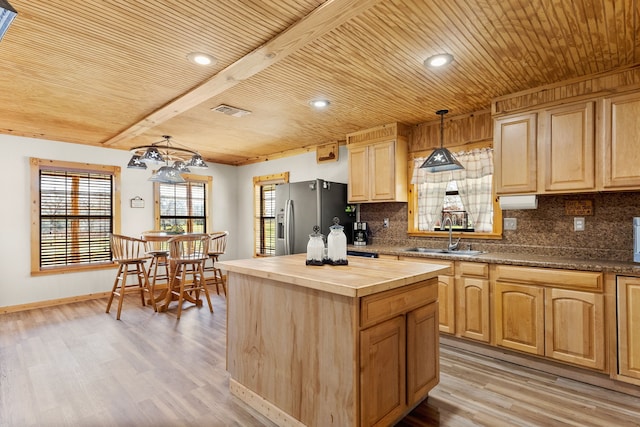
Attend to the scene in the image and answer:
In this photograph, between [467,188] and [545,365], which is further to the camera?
[467,188]

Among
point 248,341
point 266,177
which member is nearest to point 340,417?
point 248,341

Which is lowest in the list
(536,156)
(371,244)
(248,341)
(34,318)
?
(34,318)

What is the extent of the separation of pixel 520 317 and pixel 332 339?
1994 mm

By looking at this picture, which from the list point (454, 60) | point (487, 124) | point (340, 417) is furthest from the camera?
point (487, 124)

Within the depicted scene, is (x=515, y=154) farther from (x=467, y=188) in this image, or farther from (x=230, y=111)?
(x=230, y=111)

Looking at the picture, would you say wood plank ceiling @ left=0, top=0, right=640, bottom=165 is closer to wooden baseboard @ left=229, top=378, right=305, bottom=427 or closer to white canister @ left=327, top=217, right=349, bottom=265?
white canister @ left=327, top=217, right=349, bottom=265

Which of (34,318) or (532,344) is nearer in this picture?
(532,344)

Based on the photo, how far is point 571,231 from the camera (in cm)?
311

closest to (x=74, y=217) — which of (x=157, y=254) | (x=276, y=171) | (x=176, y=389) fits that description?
(x=157, y=254)

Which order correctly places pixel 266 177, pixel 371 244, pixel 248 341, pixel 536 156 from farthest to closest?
pixel 266 177 < pixel 371 244 < pixel 536 156 < pixel 248 341

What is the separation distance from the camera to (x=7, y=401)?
7.48ft

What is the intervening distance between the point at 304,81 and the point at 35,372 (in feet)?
10.6

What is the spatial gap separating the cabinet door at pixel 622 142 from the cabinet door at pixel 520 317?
1035 mm

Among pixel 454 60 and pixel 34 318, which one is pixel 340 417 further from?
pixel 34 318
